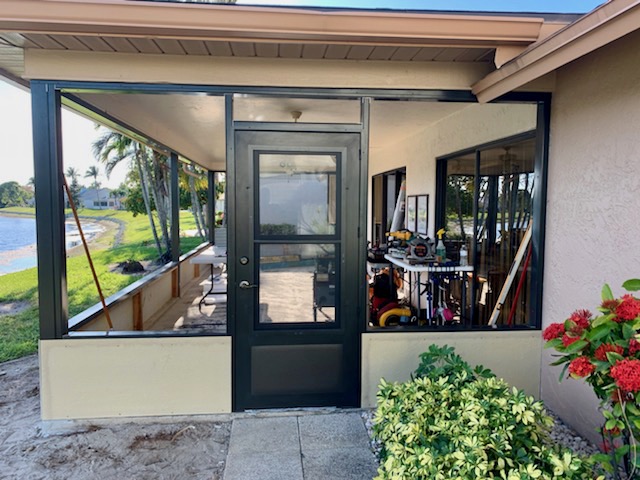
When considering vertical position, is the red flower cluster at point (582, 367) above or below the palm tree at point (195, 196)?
below

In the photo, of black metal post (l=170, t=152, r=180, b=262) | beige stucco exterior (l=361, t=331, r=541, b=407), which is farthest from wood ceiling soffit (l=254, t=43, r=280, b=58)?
black metal post (l=170, t=152, r=180, b=262)

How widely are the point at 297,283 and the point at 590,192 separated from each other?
2.06m

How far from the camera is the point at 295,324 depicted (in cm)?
308

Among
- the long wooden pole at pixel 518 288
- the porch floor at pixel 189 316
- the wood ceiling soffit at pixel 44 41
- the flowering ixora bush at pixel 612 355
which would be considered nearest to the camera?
the flowering ixora bush at pixel 612 355

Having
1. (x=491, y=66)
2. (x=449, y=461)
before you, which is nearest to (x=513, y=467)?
(x=449, y=461)

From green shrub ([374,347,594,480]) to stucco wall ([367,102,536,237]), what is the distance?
2322 mm

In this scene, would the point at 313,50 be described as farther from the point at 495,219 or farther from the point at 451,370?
the point at 495,219

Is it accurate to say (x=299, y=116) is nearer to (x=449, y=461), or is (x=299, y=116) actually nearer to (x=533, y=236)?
(x=533, y=236)

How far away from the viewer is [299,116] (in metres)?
4.41

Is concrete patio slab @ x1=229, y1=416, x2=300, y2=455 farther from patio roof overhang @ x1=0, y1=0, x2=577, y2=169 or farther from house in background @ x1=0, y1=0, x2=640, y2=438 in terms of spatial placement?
patio roof overhang @ x1=0, y1=0, x2=577, y2=169

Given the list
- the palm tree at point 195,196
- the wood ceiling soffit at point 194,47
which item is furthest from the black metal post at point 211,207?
the wood ceiling soffit at point 194,47

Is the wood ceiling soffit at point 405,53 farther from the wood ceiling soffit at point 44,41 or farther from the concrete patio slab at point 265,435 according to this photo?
the concrete patio slab at point 265,435

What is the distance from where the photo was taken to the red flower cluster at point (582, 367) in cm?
152

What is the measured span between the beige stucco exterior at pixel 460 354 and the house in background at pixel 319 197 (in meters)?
0.01
